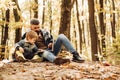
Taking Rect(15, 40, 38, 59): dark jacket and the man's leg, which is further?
Rect(15, 40, 38, 59): dark jacket

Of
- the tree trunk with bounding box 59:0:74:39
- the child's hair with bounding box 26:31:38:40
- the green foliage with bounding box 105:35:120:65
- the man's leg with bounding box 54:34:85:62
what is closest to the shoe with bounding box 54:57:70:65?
the man's leg with bounding box 54:34:85:62

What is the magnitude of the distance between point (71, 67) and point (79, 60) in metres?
1.06

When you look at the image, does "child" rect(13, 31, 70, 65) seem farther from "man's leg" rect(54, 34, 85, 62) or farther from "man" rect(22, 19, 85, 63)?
"man's leg" rect(54, 34, 85, 62)

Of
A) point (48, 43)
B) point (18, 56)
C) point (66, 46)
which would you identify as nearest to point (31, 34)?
point (18, 56)

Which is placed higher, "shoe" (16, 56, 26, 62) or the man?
the man

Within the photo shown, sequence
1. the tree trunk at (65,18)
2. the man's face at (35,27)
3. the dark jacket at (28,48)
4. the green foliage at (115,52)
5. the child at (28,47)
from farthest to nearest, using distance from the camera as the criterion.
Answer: the tree trunk at (65,18) → the green foliage at (115,52) → the man's face at (35,27) → the dark jacket at (28,48) → the child at (28,47)

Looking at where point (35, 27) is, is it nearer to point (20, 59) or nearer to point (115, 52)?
point (20, 59)

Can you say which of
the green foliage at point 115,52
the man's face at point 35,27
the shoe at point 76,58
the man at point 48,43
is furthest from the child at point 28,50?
the green foliage at point 115,52

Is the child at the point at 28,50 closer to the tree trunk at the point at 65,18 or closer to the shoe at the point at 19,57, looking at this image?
the shoe at the point at 19,57

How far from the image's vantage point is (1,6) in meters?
11.6

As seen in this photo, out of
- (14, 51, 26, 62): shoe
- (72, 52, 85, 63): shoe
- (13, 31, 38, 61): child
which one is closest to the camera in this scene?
(72, 52, 85, 63): shoe

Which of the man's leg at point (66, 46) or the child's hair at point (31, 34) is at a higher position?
the child's hair at point (31, 34)

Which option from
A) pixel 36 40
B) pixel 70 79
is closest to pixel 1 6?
pixel 36 40

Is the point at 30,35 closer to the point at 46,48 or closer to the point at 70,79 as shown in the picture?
the point at 46,48
